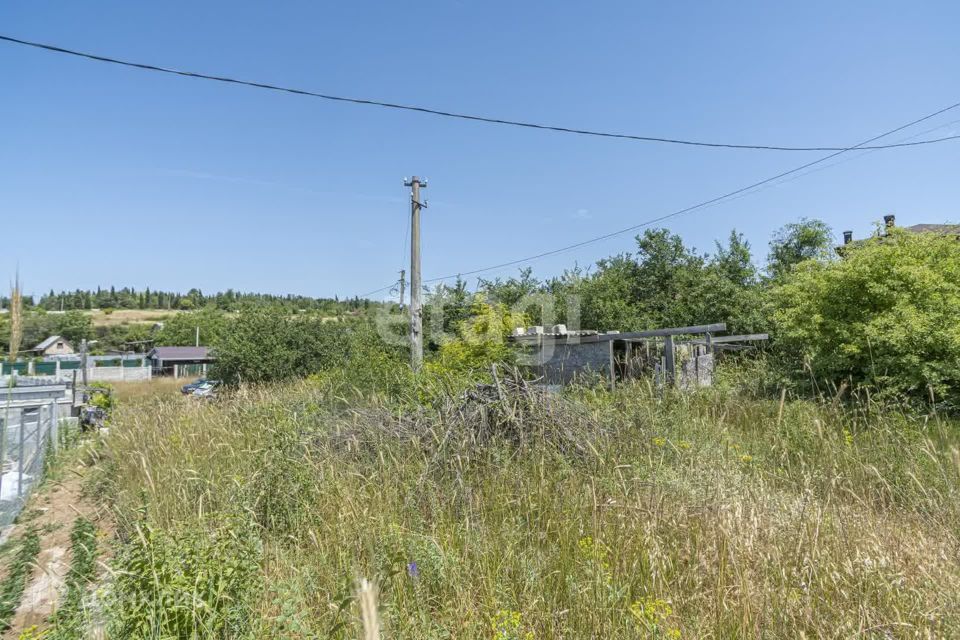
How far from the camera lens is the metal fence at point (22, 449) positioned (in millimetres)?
4863

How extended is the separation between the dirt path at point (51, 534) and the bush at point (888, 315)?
942 cm

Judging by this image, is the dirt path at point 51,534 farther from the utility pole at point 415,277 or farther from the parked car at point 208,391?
the utility pole at point 415,277

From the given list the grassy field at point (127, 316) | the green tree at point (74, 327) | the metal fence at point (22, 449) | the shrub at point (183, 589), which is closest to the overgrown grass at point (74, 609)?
the shrub at point (183, 589)

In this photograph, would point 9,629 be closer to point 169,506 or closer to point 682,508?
point 169,506

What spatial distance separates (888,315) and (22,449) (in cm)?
1169

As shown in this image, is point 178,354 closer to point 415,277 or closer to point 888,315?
point 415,277

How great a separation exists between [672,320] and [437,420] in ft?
69.7

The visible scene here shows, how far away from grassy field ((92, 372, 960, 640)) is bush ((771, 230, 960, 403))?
16.7 feet

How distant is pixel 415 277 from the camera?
40.2 feet

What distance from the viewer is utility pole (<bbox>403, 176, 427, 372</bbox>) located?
38.4 feet

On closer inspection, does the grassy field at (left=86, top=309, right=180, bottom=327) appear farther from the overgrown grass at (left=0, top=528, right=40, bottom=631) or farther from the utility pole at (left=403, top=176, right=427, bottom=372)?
the overgrown grass at (left=0, top=528, right=40, bottom=631)

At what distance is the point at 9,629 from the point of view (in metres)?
2.94

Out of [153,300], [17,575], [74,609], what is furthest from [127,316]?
[74,609]

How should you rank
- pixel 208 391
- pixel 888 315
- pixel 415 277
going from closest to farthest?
pixel 888 315 → pixel 415 277 → pixel 208 391
